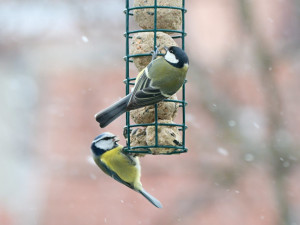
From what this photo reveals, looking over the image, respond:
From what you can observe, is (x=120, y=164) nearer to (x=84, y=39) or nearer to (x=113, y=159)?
(x=113, y=159)

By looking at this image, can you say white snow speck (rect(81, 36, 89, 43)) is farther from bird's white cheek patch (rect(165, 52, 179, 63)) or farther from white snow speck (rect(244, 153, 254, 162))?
bird's white cheek patch (rect(165, 52, 179, 63))

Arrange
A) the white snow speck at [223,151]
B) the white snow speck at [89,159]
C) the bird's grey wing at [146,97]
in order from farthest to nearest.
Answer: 1. the white snow speck at [223,151]
2. the white snow speck at [89,159]
3. the bird's grey wing at [146,97]

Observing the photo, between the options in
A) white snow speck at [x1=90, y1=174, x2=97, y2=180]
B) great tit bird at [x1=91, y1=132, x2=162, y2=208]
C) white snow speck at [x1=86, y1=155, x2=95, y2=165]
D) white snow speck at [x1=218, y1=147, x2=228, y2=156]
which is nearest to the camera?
great tit bird at [x1=91, y1=132, x2=162, y2=208]

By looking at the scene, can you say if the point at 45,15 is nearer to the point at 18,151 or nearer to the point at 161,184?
the point at 18,151

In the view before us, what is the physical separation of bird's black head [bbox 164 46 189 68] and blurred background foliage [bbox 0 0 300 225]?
121 inches

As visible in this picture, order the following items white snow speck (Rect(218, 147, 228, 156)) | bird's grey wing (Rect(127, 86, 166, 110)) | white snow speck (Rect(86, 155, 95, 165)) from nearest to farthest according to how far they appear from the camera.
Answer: bird's grey wing (Rect(127, 86, 166, 110))
white snow speck (Rect(86, 155, 95, 165))
white snow speck (Rect(218, 147, 228, 156))

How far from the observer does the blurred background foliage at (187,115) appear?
297 inches

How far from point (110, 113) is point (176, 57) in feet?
1.49

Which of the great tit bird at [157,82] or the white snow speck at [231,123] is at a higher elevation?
the white snow speck at [231,123]

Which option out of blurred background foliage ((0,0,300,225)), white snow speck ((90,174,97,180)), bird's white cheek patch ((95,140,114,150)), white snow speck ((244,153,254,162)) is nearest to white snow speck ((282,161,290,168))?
blurred background foliage ((0,0,300,225))

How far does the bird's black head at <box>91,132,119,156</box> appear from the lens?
481cm

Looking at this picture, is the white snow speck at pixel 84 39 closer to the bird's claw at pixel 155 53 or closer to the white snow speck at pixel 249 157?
the white snow speck at pixel 249 157

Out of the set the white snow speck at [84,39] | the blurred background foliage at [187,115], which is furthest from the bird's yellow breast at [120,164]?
the white snow speck at [84,39]

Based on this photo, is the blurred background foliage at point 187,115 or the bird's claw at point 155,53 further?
the blurred background foliage at point 187,115
